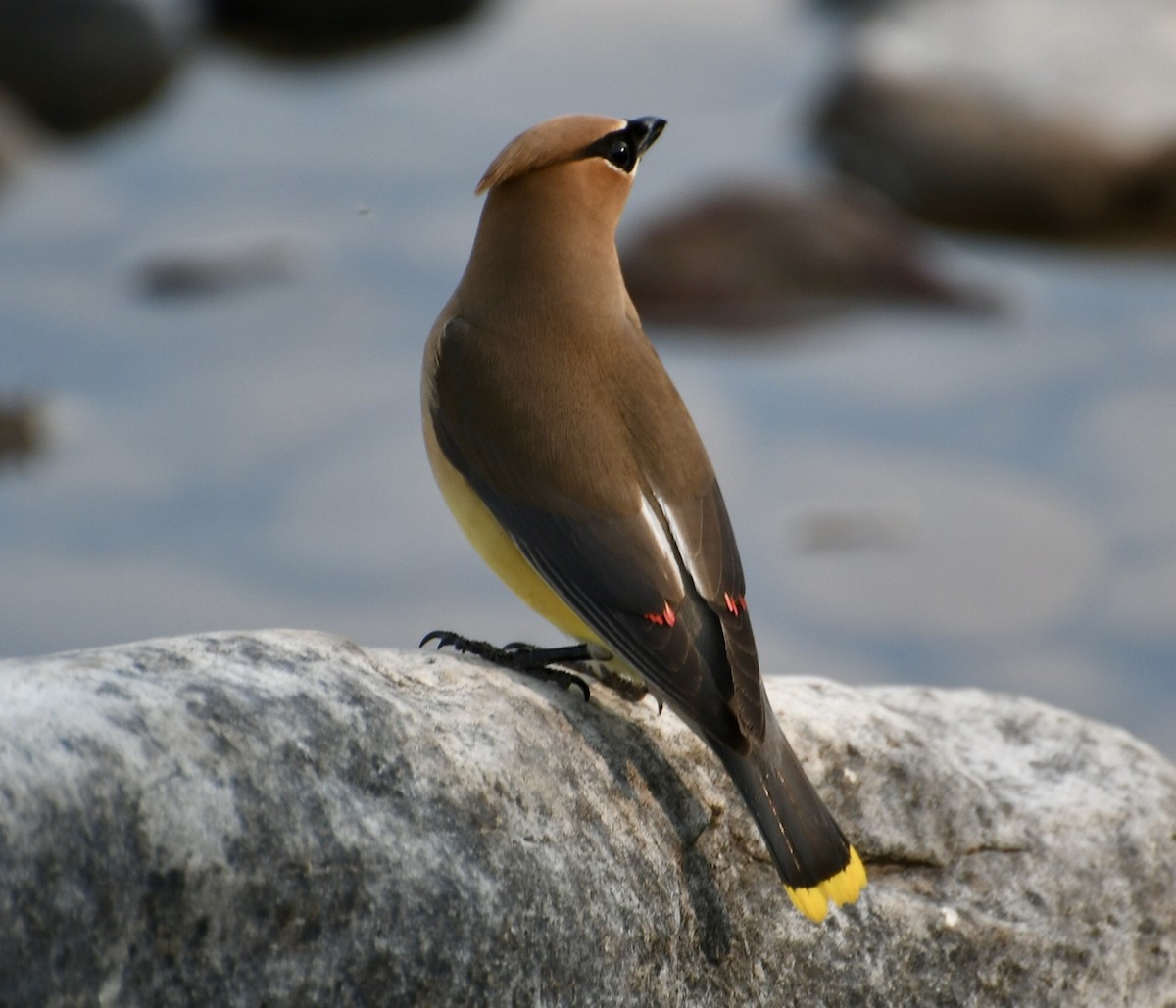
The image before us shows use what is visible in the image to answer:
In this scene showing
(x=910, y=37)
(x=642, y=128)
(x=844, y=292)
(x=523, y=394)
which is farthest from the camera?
(x=910, y=37)

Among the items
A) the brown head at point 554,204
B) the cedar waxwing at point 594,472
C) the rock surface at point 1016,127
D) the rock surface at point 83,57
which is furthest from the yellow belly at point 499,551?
the rock surface at point 83,57

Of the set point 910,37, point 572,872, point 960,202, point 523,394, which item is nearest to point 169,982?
point 572,872

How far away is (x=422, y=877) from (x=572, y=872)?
0.29 m

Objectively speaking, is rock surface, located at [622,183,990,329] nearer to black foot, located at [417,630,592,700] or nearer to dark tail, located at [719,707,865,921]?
black foot, located at [417,630,592,700]

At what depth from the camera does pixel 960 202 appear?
12.1 meters

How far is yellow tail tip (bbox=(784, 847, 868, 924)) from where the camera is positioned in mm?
3152

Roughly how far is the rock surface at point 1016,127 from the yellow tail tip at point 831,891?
9151mm

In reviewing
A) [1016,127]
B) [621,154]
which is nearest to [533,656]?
[621,154]

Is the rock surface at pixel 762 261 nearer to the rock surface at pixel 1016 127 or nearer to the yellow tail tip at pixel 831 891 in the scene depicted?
the rock surface at pixel 1016 127

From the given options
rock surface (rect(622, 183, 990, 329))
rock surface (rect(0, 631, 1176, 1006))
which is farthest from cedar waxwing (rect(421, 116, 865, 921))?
rock surface (rect(622, 183, 990, 329))

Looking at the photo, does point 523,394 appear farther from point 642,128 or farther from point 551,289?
point 642,128

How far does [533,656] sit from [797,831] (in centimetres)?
64

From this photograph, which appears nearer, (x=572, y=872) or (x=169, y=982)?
(x=169, y=982)

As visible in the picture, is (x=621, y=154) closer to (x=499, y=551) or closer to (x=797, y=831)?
(x=499, y=551)
